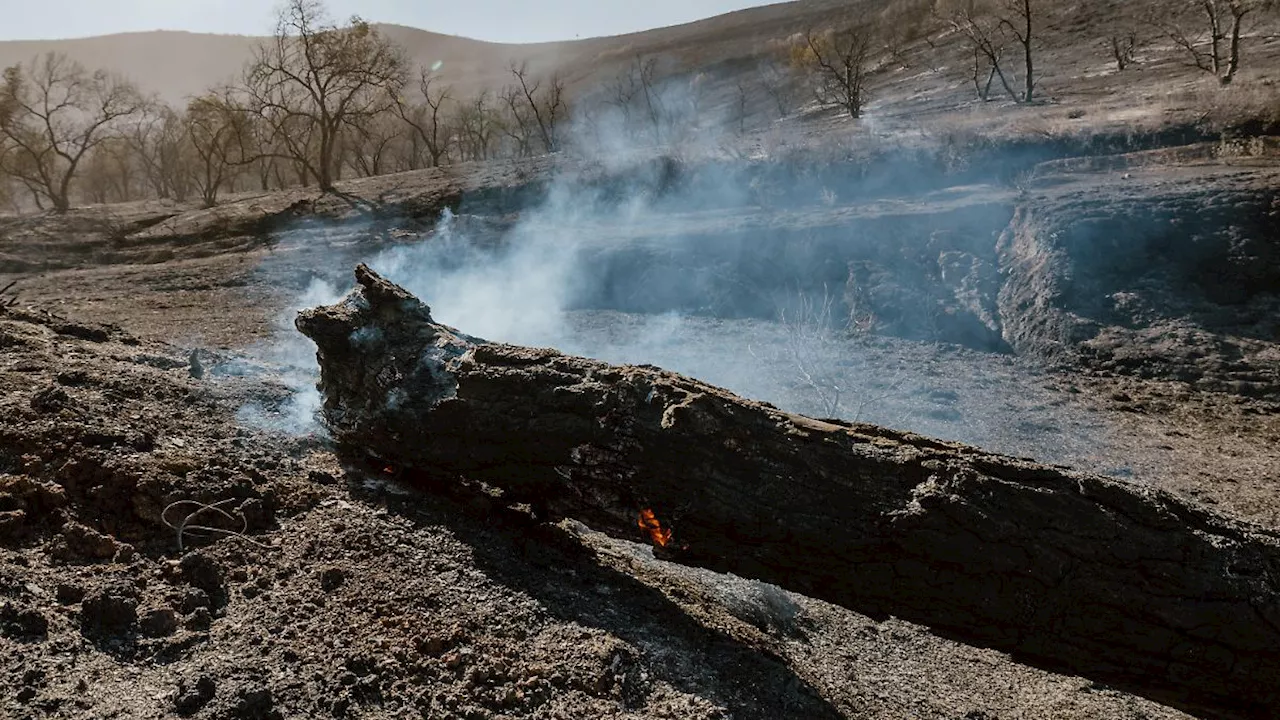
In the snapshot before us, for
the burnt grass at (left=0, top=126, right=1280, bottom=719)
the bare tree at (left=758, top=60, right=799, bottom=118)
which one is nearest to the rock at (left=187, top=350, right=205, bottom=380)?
the burnt grass at (left=0, top=126, right=1280, bottom=719)

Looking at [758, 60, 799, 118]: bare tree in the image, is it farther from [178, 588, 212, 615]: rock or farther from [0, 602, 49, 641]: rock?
[0, 602, 49, 641]: rock

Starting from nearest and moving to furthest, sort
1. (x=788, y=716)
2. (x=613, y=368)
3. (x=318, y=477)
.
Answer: (x=788, y=716) < (x=613, y=368) < (x=318, y=477)

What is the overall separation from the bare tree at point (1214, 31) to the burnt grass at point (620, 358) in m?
6.89

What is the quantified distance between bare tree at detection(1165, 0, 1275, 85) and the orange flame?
57.8 feet

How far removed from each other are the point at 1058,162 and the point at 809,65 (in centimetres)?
2372

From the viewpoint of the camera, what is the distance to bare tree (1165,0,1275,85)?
55.1ft

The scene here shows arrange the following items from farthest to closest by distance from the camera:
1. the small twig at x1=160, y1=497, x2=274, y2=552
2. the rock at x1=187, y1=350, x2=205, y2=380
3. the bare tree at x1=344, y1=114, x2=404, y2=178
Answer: the bare tree at x1=344, y1=114, x2=404, y2=178 < the rock at x1=187, y1=350, x2=205, y2=380 < the small twig at x1=160, y1=497, x2=274, y2=552

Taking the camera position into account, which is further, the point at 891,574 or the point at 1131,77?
the point at 1131,77

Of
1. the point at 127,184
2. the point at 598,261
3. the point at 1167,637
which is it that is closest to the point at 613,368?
the point at 1167,637

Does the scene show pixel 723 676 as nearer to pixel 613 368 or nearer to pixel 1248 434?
pixel 613 368

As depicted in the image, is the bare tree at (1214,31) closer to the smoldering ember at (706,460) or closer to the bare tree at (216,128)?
the smoldering ember at (706,460)

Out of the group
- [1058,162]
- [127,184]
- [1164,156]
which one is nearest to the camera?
[1164,156]

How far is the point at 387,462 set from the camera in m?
4.34

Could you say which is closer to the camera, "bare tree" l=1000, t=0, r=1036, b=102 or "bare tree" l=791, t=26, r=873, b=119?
"bare tree" l=1000, t=0, r=1036, b=102
